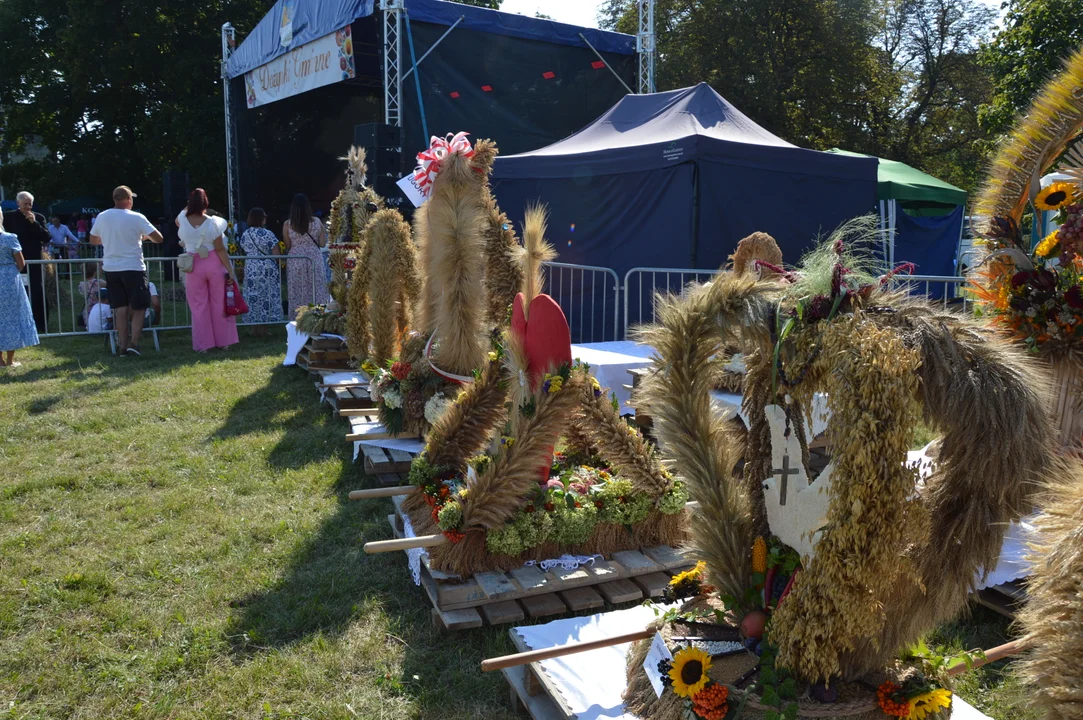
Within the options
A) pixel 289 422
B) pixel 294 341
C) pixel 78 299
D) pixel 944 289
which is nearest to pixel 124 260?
pixel 294 341

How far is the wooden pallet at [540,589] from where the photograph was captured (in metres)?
3.40

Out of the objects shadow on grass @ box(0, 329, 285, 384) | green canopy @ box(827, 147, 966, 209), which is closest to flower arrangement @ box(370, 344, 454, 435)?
shadow on grass @ box(0, 329, 285, 384)

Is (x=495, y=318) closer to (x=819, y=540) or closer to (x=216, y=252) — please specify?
(x=819, y=540)

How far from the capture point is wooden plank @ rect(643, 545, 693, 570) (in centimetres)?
373

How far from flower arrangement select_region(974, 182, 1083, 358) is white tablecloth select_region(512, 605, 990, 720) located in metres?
1.86

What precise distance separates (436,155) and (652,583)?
2865mm

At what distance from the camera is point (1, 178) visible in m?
27.3

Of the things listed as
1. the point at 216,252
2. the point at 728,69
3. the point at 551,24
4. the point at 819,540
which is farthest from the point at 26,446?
the point at 728,69

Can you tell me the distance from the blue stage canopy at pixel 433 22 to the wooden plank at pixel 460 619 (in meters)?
10.3

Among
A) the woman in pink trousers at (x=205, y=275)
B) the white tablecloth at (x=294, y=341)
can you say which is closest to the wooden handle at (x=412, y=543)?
the white tablecloth at (x=294, y=341)

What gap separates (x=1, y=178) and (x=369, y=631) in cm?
3106

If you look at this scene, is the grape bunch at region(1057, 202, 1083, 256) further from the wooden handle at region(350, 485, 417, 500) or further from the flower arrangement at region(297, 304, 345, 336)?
the flower arrangement at region(297, 304, 345, 336)

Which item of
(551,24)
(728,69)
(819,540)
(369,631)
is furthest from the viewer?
(728,69)

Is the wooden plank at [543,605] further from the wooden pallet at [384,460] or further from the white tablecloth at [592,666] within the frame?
the wooden pallet at [384,460]
